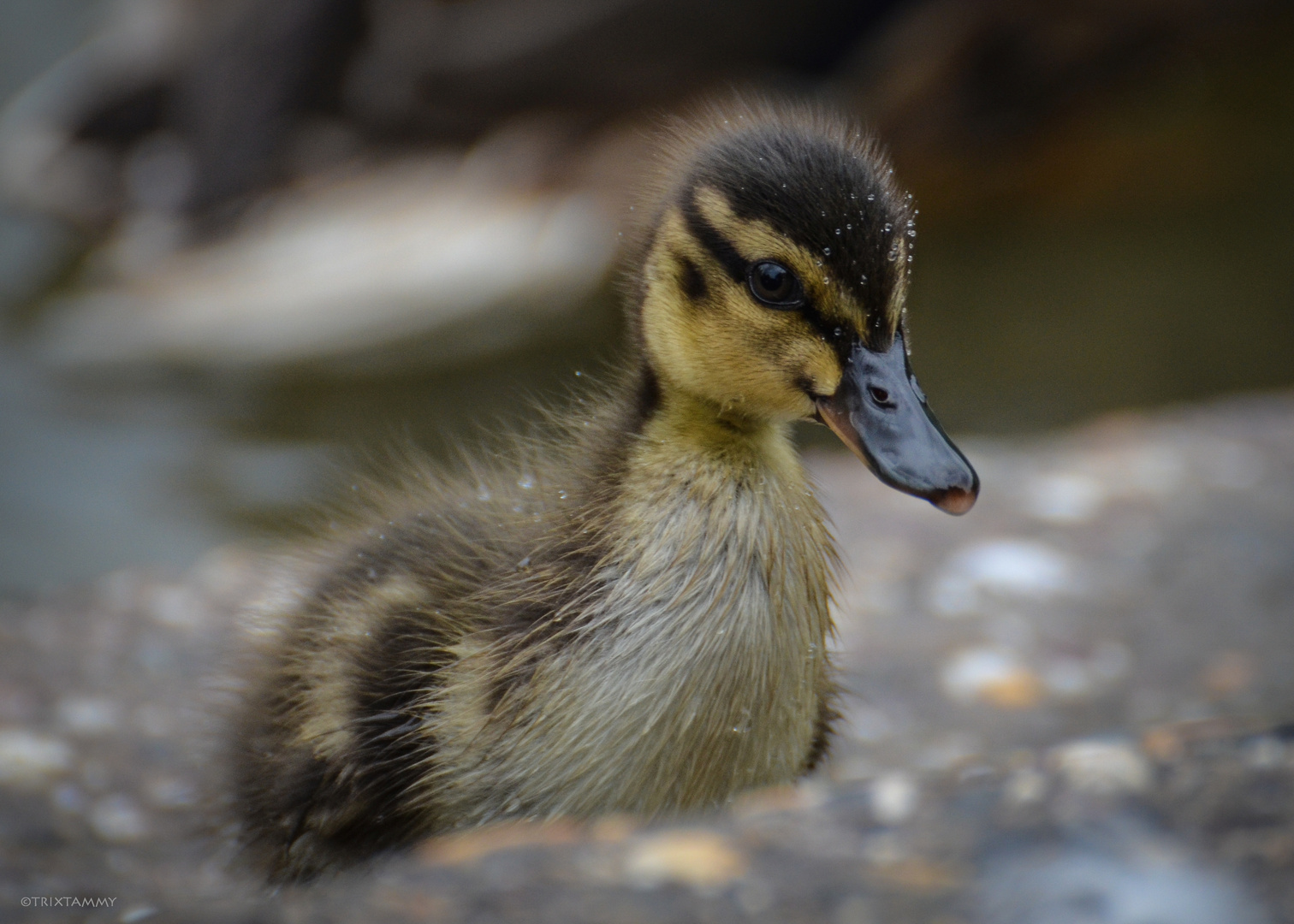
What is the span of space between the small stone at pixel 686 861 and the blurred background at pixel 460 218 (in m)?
2.77

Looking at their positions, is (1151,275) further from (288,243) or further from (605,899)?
(605,899)

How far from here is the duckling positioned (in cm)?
136

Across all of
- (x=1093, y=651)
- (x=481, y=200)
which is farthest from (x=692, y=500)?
(x=481, y=200)

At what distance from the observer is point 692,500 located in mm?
1437

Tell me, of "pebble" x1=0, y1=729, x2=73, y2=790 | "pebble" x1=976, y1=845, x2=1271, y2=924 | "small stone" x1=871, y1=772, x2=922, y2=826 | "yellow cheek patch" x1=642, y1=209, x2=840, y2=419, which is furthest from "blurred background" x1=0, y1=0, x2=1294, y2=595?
"pebble" x1=976, y1=845, x2=1271, y2=924

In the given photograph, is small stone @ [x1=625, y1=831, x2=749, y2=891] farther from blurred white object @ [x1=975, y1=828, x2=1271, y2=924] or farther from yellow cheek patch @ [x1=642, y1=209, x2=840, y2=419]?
yellow cheek patch @ [x1=642, y1=209, x2=840, y2=419]

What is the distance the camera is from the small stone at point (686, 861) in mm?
1025

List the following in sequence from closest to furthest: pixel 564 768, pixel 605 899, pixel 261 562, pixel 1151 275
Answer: pixel 605 899 < pixel 564 768 < pixel 261 562 < pixel 1151 275

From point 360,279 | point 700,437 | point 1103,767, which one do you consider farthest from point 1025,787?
point 360,279

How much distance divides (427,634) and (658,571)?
28 centimetres

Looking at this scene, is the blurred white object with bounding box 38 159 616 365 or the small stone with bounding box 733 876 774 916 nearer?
the small stone with bounding box 733 876 774 916

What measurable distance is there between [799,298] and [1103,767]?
55cm

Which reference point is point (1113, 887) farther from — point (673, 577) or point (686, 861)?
point (673, 577)

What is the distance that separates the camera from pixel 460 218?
433 cm
